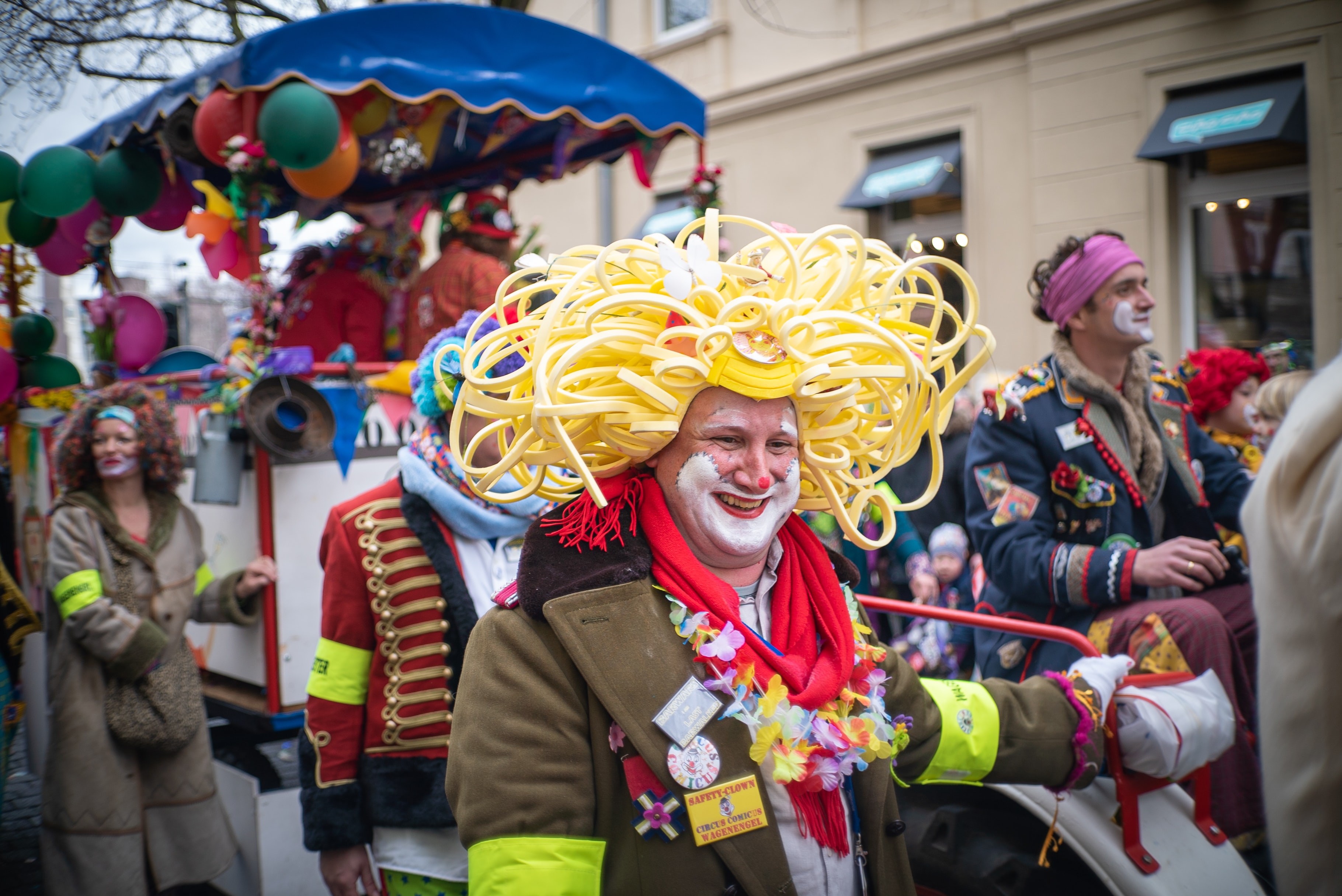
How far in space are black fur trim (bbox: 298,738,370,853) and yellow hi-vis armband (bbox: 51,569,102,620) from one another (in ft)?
4.83

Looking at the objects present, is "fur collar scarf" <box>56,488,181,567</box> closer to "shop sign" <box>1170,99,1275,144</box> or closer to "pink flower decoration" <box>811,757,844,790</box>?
"pink flower decoration" <box>811,757,844,790</box>

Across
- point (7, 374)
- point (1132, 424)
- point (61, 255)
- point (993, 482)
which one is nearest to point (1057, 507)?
point (993, 482)

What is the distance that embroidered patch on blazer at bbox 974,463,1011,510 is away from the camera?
299 centimetres

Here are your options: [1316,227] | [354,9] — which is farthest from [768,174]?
[354,9]

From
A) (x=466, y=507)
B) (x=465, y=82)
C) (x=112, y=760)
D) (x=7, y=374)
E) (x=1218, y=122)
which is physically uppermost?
(x=1218, y=122)

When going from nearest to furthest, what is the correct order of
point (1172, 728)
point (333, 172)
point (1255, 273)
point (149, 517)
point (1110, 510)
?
point (1172, 728)
point (1110, 510)
point (149, 517)
point (333, 172)
point (1255, 273)

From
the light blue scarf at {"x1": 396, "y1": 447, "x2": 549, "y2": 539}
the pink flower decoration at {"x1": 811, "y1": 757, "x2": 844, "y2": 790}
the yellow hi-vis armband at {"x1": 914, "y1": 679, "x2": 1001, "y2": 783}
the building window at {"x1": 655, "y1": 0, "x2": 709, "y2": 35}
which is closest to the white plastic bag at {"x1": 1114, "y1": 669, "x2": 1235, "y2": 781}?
the yellow hi-vis armband at {"x1": 914, "y1": 679, "x2": 1001, "y2": 783}

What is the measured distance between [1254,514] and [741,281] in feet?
2.76

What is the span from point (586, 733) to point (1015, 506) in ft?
Answer: 6.17

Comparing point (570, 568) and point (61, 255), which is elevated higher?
point (61, 255)

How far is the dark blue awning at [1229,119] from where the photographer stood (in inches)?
280

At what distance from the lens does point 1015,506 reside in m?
2.95

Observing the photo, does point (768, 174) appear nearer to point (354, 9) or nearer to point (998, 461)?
point (354, 9)

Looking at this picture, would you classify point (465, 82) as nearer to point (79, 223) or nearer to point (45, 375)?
point (79, 223)
